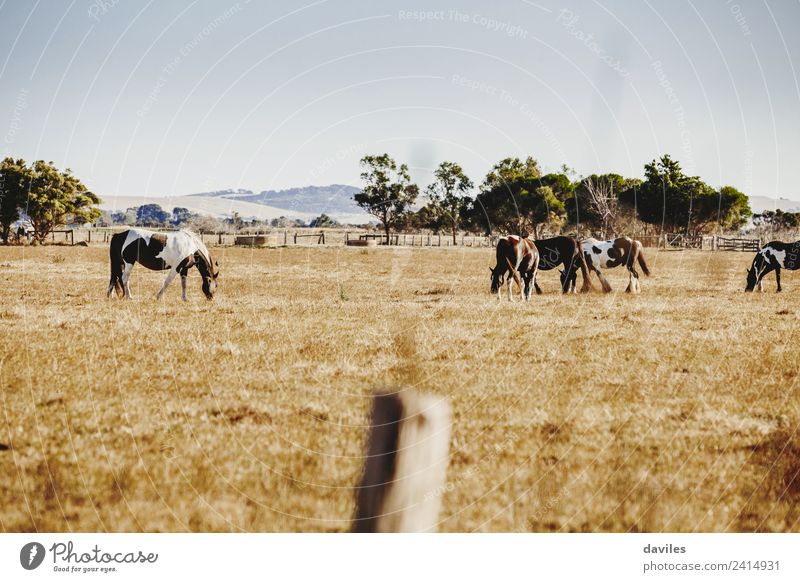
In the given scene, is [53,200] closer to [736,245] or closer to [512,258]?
[512,258]

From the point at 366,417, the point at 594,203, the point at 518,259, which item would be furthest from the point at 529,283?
the point at 594,203

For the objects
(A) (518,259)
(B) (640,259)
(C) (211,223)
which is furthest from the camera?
(C) (211,223)

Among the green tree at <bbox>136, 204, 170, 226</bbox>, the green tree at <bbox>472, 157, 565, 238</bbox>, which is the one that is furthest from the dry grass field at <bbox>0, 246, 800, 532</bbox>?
the green tree at <bbox>136, 204, 170, 226</bbox>

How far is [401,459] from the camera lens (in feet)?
10.8

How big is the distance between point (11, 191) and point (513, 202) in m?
51.3

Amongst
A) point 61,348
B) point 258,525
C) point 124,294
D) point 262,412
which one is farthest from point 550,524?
point 124,294

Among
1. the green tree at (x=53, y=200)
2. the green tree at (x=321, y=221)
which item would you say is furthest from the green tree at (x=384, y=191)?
the green tree at (x=53, y=200)

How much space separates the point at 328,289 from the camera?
2252cm

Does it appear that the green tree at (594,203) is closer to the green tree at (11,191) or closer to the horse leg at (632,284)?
the horse leg at (632,284)

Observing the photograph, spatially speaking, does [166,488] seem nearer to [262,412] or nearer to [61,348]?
[262,412]

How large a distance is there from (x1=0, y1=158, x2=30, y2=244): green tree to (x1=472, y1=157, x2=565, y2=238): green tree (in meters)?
46.3

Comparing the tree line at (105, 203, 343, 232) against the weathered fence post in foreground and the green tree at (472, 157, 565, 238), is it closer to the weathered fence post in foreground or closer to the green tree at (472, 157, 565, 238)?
the green tree at (472, 157, 565, 238)

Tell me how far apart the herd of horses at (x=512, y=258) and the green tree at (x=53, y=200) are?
44.8 metres

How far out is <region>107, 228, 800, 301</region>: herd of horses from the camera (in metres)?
18.5
